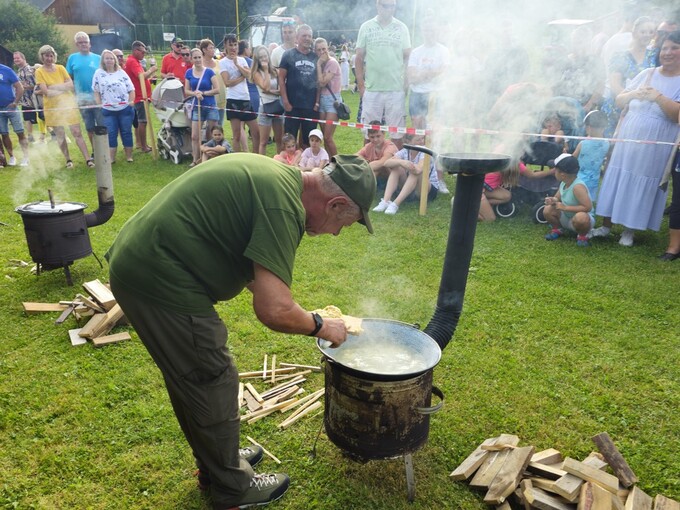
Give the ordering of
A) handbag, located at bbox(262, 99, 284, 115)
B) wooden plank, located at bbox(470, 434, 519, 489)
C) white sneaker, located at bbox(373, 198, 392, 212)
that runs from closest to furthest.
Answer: wooden plank, located at bbox(470, 434, 519, 489) → white sneaker, located at bbox(373, 198, 392, 212) → handbag, located at bbox(262, 99, 284, 115)

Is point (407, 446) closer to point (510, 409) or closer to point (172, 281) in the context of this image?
point (510, 409)

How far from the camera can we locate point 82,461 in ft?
10.0

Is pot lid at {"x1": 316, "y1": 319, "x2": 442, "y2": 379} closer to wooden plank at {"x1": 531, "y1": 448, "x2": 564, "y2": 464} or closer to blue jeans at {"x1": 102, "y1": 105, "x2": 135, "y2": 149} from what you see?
wooden plank at {"x1": 531, "y1": 448, "x2": 564, "y2": 464}

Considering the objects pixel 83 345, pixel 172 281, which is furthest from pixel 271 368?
pixel 172 281

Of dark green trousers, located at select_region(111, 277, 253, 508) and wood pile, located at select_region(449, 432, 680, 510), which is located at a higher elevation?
dark green trousers, located at select_region(111, 277, 253, 508)

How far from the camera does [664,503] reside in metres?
2.60

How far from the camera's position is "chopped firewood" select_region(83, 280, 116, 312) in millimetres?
4570

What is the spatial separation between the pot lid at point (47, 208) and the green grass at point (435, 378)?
84 centimetres

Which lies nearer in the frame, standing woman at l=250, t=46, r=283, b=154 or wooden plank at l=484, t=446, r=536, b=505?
wooden plank at l=484, t=446, r=536, b=505

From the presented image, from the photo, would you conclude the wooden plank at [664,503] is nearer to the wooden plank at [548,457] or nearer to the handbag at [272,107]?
the wooden plank at [548,457]

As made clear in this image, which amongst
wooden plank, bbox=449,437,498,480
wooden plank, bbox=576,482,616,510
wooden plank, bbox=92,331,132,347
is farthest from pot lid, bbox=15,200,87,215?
wooden plank, bbox=576,482,616,510

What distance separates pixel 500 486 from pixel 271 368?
1.93 metres

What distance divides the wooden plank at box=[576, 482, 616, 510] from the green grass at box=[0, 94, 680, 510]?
0.55m

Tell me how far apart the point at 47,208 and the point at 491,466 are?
482 centimetres
